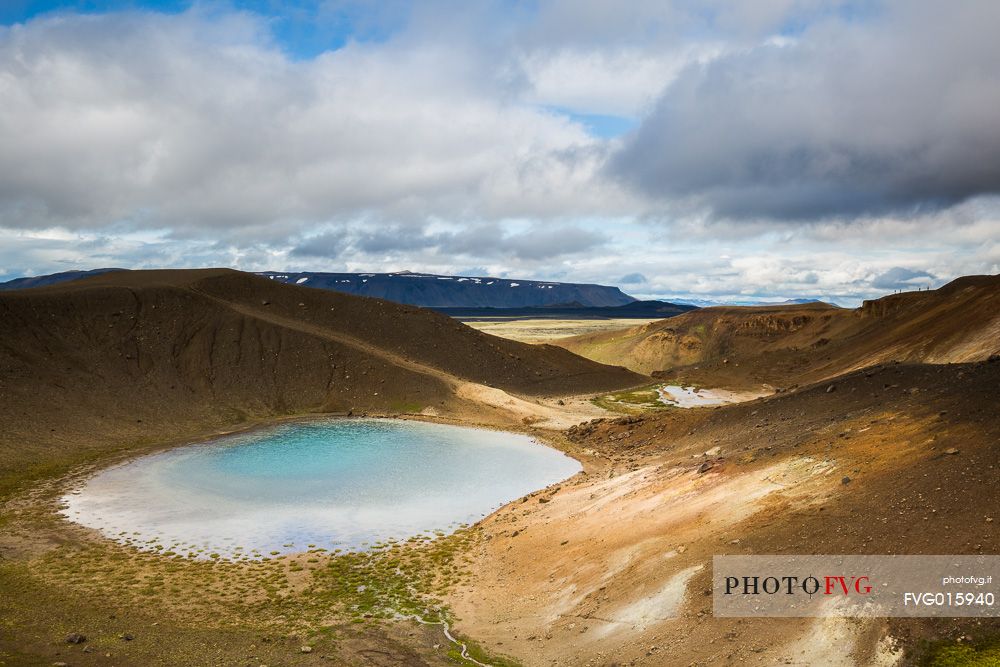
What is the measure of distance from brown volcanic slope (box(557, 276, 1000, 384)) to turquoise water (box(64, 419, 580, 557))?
35.6 m

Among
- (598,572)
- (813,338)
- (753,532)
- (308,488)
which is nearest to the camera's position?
(753,532)

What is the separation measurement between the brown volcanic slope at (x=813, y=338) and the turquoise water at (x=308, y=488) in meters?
35.6

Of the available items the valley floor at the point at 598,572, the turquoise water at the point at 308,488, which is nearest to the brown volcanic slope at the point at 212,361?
the turquoise water at the point at 308,488

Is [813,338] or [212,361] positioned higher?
[813,338]

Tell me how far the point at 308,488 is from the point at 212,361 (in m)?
28.0

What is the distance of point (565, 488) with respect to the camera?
1179 inches

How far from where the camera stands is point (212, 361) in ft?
177

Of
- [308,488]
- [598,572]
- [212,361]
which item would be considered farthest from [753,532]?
[212,361]

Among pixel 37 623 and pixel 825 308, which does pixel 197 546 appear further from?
pixel 825 308

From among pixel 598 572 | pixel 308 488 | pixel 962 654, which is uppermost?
pixel 962 654

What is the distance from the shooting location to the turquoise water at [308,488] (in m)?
24.6

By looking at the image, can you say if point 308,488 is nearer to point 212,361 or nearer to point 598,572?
point 598,572

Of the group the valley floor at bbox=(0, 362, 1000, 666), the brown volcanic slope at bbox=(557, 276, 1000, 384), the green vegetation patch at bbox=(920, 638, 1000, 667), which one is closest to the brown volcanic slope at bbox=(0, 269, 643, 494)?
the valley floor at bbox=(0, 362, 1000, 666)

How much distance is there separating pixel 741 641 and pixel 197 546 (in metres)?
18.4
